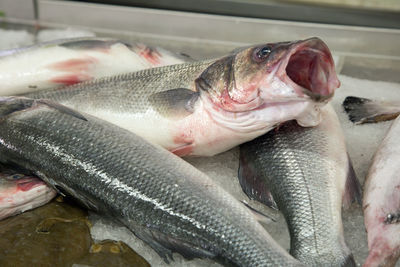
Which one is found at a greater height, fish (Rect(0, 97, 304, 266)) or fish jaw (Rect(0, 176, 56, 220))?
fish (Rect(0, 97, 304, 266))

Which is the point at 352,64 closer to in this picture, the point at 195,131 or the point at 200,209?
the point at 195,131

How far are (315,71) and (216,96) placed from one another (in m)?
0.35

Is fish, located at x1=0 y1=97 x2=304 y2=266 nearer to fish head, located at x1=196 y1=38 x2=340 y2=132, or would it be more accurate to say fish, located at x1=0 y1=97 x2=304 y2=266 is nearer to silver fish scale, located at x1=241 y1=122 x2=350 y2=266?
silver fish scale, located at x1=241 y1=122 x2=350 y2=266

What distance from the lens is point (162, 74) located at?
1.79 metres

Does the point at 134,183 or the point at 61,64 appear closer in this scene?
the point at 134,183

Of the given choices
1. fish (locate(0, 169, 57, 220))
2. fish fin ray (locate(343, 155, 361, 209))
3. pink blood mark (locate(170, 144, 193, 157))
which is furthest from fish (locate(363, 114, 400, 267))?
fish (locate(0, 169, 57, 220))

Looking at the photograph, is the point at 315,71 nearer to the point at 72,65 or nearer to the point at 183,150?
the point at 183,150

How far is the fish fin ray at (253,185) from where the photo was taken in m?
1.56

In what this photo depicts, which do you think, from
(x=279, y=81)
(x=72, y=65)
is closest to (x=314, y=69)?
(x=279, y=81)

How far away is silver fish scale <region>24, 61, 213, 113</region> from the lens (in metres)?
1.73

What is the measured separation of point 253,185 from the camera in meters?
1.60

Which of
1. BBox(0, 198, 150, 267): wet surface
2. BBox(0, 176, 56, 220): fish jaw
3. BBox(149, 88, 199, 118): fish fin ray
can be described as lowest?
BBox(0, 198, 150, 267): wet surface

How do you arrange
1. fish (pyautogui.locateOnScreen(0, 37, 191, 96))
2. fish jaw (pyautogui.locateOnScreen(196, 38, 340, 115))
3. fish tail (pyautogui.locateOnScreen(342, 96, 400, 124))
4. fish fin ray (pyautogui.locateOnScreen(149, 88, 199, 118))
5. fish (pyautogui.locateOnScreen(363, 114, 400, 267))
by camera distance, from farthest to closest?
fish (pyautogui.locateOnScreen(0, 37, 191, 96)) → fish tail (pyautogui.locateOnScreen(342, 96, 400, 124)) → fish fin ray (pyautogui.locateOnScreen(149, 88, 199, 118)) → fish jaw (pyautogui.locateOnScreen(196, 38, 340, 115)) → fish (pyautogui.locateOnScreen(363, 114, 400, 267))

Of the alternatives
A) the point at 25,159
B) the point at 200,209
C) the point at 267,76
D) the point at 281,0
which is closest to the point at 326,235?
the point at 200,209
